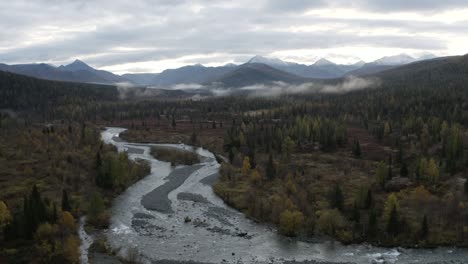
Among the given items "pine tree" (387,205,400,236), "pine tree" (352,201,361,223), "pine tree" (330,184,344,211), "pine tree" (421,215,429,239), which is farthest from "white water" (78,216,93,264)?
"pine tree" (421,215,429,239)

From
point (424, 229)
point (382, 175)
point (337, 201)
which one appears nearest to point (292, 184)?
point (337, 201)

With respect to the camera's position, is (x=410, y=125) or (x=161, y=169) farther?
(x=410, y=125)

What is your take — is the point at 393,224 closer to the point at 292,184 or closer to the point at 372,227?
the point at 372,227

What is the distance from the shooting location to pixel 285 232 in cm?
7006

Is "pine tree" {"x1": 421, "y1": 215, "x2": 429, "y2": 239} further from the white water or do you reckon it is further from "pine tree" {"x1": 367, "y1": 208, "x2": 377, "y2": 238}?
the white water

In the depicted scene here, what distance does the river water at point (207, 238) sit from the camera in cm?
6150

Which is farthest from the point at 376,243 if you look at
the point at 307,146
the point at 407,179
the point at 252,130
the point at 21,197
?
the point at 252,130

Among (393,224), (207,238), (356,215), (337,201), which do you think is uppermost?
(337,201)

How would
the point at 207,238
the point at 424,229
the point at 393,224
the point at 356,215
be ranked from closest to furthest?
the point at 424,229
the point at 393,224
the point at 207,238
the point at 356,215

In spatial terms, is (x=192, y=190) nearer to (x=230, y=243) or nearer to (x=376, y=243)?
(x=230, y=243)

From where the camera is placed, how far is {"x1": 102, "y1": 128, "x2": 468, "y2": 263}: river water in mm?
61500

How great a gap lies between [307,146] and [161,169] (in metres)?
53.5

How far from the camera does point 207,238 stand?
227ft

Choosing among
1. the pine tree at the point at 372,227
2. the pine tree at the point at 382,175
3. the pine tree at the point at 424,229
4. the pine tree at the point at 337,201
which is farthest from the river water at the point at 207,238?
the pine tree at the point at 382,175
